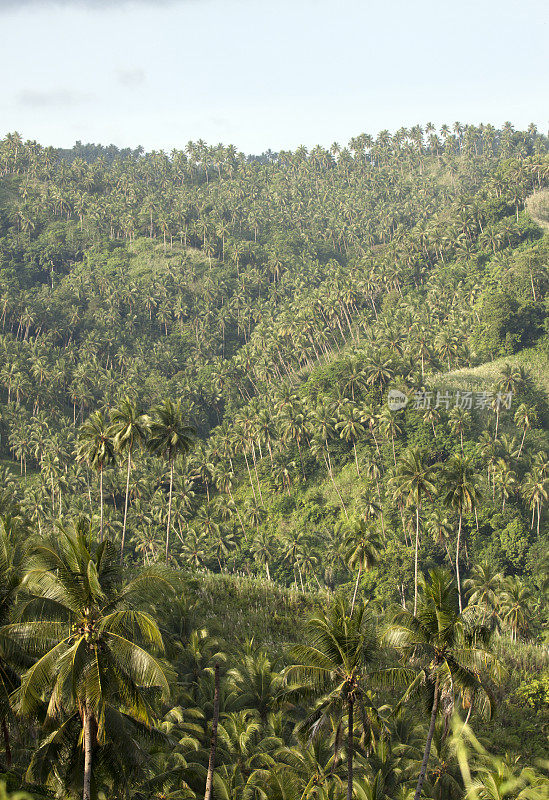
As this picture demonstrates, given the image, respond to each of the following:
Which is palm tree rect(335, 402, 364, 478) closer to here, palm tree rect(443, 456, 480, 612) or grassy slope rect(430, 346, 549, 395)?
grassy slope rect(430, 346, 549, 395)

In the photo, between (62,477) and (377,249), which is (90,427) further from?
(377,249)

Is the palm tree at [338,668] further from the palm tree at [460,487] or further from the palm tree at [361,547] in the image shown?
the palm tree at [460,487]

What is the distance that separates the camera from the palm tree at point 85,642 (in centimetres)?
1797

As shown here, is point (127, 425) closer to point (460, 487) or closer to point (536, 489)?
point (460, 487)

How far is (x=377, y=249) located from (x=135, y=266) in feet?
237

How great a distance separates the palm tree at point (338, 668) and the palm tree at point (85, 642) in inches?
301

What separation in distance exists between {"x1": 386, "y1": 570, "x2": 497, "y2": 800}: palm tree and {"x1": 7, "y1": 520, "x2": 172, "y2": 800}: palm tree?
10.6 metres

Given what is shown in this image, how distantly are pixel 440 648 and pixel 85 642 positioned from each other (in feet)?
43.9

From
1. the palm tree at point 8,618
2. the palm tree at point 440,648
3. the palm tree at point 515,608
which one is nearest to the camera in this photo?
the palm tree at point 8,618

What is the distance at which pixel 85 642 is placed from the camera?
18.5 m

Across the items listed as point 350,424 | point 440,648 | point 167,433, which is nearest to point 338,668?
point 440,648

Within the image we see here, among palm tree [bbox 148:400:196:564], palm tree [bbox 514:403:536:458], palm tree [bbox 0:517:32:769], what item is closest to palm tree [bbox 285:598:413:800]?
palm tree [bbox 0:517:32:769]

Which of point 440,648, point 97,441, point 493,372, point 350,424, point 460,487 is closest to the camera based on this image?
point 440,648

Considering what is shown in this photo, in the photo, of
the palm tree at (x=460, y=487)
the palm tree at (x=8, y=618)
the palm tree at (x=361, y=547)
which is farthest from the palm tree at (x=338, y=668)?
the palm tree at (x=460, y=487)
